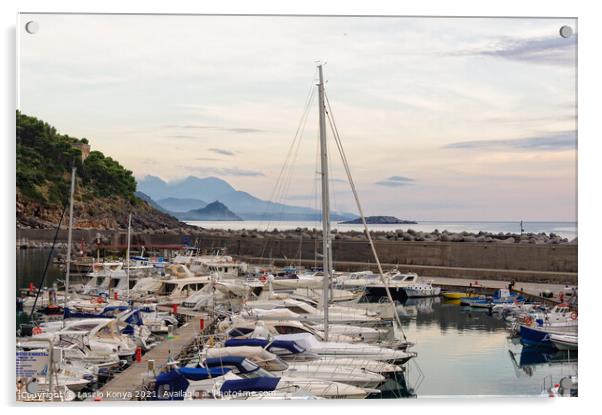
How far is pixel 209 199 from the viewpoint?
1005 cm

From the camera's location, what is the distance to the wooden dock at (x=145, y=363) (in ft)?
26.0

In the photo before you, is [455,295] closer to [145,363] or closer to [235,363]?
[145,363]

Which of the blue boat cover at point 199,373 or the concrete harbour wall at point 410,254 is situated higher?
the concrete harbour wall at point 410,254

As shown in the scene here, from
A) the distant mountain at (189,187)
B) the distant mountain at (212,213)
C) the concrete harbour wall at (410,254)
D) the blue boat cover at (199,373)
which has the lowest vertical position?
the blue boat cover at (199,373)

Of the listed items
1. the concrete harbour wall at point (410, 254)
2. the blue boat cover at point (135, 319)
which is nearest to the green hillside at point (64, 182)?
the concrete harbour wall at point (410, 254)

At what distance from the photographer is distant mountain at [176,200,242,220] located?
10.4 metres

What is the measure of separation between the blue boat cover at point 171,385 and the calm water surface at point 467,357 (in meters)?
1.72

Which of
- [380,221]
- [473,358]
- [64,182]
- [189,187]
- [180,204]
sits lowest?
[473,358]

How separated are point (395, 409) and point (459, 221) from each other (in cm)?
396

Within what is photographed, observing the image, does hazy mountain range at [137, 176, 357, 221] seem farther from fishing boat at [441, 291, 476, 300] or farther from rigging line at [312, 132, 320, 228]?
fishing boat at [441, 291, 476, 300]

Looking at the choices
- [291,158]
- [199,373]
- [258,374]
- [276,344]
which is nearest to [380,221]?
[291,158]

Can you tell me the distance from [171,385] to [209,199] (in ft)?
8.36

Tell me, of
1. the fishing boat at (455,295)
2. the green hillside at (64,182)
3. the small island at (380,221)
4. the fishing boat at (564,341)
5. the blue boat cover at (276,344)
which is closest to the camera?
the green hillside at (64,182)

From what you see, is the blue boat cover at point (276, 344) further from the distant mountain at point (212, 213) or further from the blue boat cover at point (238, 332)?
the distant mountain at point (212, 213)
